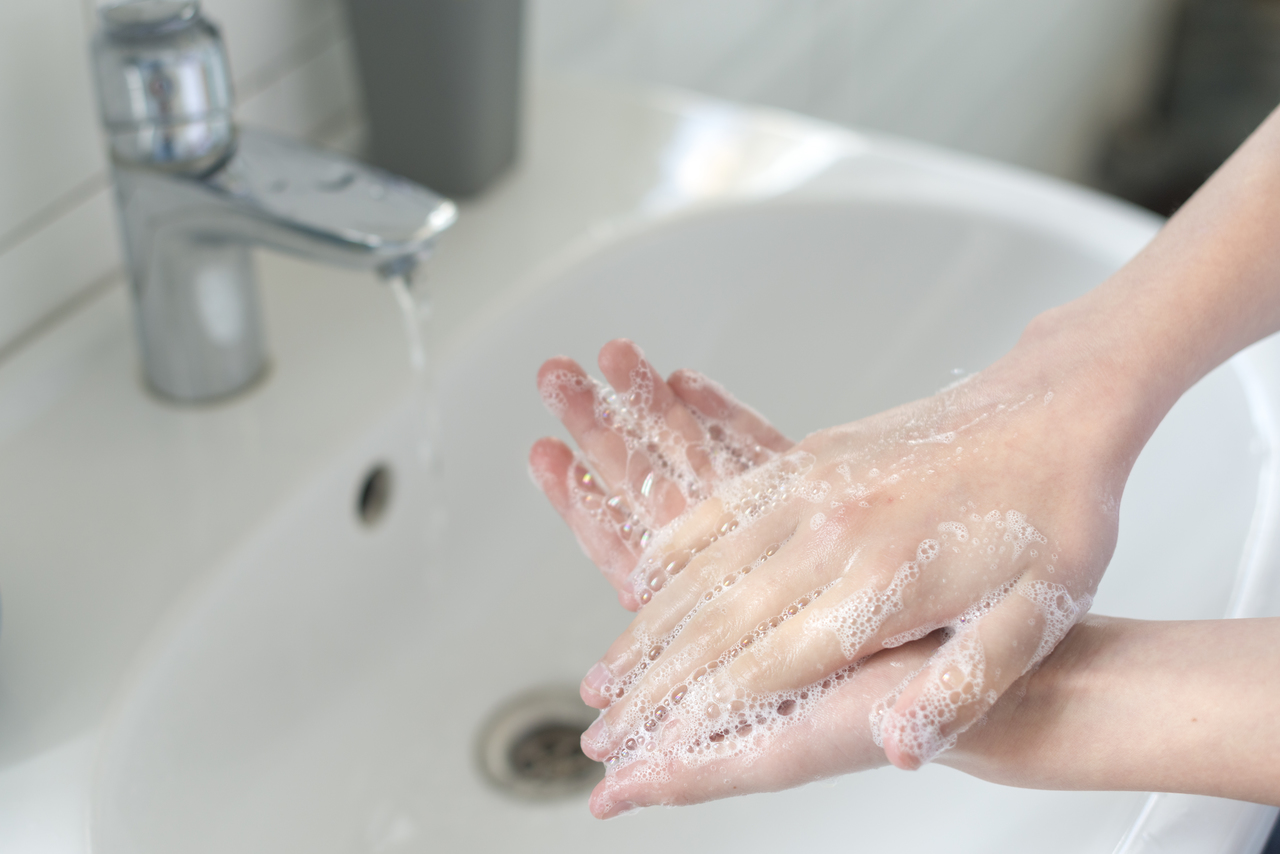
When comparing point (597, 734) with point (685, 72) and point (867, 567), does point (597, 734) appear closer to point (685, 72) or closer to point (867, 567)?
point (867, 567)

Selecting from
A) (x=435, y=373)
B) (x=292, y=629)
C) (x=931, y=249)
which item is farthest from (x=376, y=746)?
(x=931, y=249)

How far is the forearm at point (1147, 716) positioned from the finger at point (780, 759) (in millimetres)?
38

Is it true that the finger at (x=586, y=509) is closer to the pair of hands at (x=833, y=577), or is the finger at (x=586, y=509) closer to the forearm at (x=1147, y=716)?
the pair of hands at (x=833, y=577)

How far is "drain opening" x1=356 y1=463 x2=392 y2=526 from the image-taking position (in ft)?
1.91

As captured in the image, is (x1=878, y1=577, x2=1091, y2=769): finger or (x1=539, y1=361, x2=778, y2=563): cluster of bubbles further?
(x1=539, y1=361, x2=778, y2=563): cluster of bubbles

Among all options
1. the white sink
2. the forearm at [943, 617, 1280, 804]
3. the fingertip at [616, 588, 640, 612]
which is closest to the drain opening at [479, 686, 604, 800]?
the white sink

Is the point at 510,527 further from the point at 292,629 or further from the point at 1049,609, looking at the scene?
the point at 1049,609

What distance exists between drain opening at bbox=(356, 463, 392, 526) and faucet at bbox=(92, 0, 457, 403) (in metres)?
0.11

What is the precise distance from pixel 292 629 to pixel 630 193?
33cm

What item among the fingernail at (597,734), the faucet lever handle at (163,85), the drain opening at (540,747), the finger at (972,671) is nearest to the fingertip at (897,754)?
the finger at (972,671)

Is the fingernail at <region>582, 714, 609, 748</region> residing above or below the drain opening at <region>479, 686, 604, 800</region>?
below

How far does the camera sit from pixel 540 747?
59 centimetres

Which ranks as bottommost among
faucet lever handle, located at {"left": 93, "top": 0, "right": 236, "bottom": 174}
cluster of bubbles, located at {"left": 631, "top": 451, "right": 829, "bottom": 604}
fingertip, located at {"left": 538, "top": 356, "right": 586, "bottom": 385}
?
cluster of bubbles, located at {"left": 631, "top": 451, "right": 829, "bottom": 604}

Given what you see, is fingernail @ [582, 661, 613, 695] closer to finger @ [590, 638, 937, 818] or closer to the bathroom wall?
finger @ [590, 638, 937, 818]
